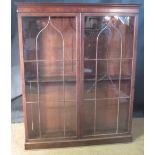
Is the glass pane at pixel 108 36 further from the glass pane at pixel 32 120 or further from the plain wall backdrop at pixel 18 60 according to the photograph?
the glass pane at pixel 32 120

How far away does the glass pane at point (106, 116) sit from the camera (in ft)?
7.50

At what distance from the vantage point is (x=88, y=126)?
2266 millimetres

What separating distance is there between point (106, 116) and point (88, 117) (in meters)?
0.21

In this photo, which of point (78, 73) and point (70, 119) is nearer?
→ point (78, 73)

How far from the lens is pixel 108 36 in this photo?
7.02ft

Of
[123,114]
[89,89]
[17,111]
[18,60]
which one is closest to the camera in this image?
[89,89]

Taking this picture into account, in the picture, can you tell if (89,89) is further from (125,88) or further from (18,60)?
(18,60)

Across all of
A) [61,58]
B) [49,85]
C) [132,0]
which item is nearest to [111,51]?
[61,58]

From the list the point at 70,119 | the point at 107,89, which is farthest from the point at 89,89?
the point at 70,119

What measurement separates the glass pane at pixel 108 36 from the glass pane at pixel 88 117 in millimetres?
494

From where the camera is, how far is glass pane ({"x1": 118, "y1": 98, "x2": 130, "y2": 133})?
2.28 meters

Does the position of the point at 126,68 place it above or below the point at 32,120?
above

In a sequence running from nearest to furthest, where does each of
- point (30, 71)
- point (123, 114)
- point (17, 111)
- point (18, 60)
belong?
point (30, 71) < point (123, 114) < point (18, 60) < point (17, 111)

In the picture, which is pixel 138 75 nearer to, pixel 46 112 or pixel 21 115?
pixel 46 112
